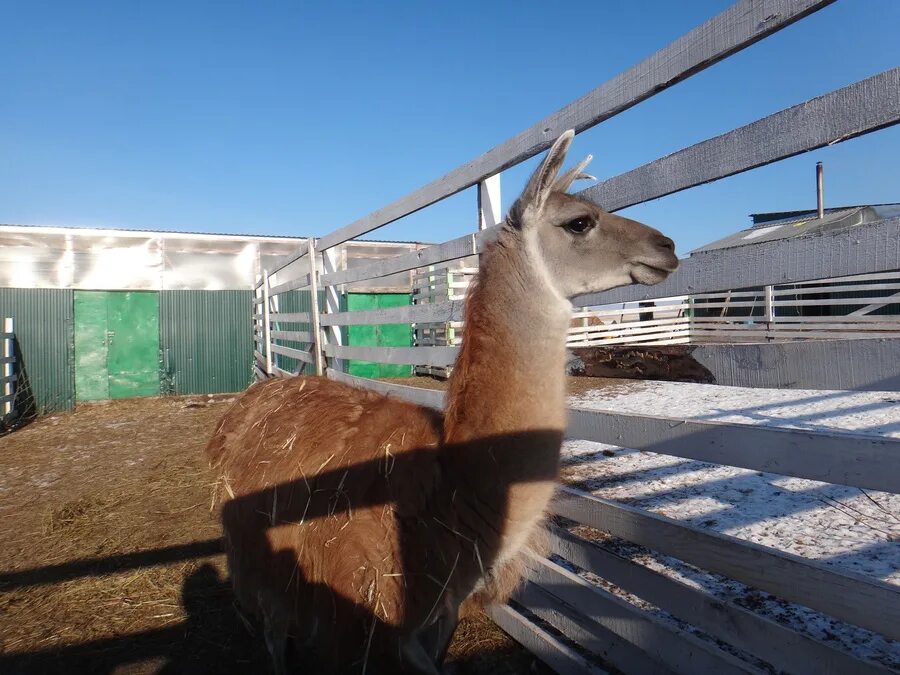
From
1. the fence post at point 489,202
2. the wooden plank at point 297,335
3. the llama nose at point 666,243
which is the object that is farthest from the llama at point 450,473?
the wooden plank at point 297,335

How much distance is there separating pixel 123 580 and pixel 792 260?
15.7 ft

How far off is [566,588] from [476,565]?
0.86 m

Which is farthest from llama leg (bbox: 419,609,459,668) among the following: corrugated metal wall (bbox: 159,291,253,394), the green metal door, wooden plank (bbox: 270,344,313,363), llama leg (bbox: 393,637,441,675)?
the green metal door

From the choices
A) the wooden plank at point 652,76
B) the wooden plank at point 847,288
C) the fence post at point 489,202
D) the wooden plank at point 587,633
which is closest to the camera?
the wooden plank at point 652,76

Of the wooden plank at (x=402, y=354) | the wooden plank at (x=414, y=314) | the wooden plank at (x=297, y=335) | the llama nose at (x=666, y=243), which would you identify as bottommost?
the wooden plank at (x=402, y=354)

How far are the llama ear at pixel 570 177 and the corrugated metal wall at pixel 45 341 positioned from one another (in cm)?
1564

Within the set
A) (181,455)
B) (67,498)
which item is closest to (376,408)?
(67,498)

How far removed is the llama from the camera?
2.06 m

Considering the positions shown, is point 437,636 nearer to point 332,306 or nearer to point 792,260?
point 792,260

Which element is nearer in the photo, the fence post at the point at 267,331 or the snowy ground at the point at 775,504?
the snowy ground at the point at 775,504

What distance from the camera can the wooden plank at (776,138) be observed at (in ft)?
4.51

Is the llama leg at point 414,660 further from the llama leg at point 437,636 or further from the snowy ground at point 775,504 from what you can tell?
the snowy ground at point 775,504

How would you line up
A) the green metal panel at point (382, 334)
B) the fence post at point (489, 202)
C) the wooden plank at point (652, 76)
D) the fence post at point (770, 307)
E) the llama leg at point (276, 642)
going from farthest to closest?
1. the green metal panel at point (382, 334)
2. the fence post at point (770, 307)
3. the fence post at point (489, 202)
4. the llama leg at point (276, 642)
5. the wooden plank at point (652, 76)

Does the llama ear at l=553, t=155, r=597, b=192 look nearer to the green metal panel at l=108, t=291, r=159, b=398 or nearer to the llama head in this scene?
the llama head
